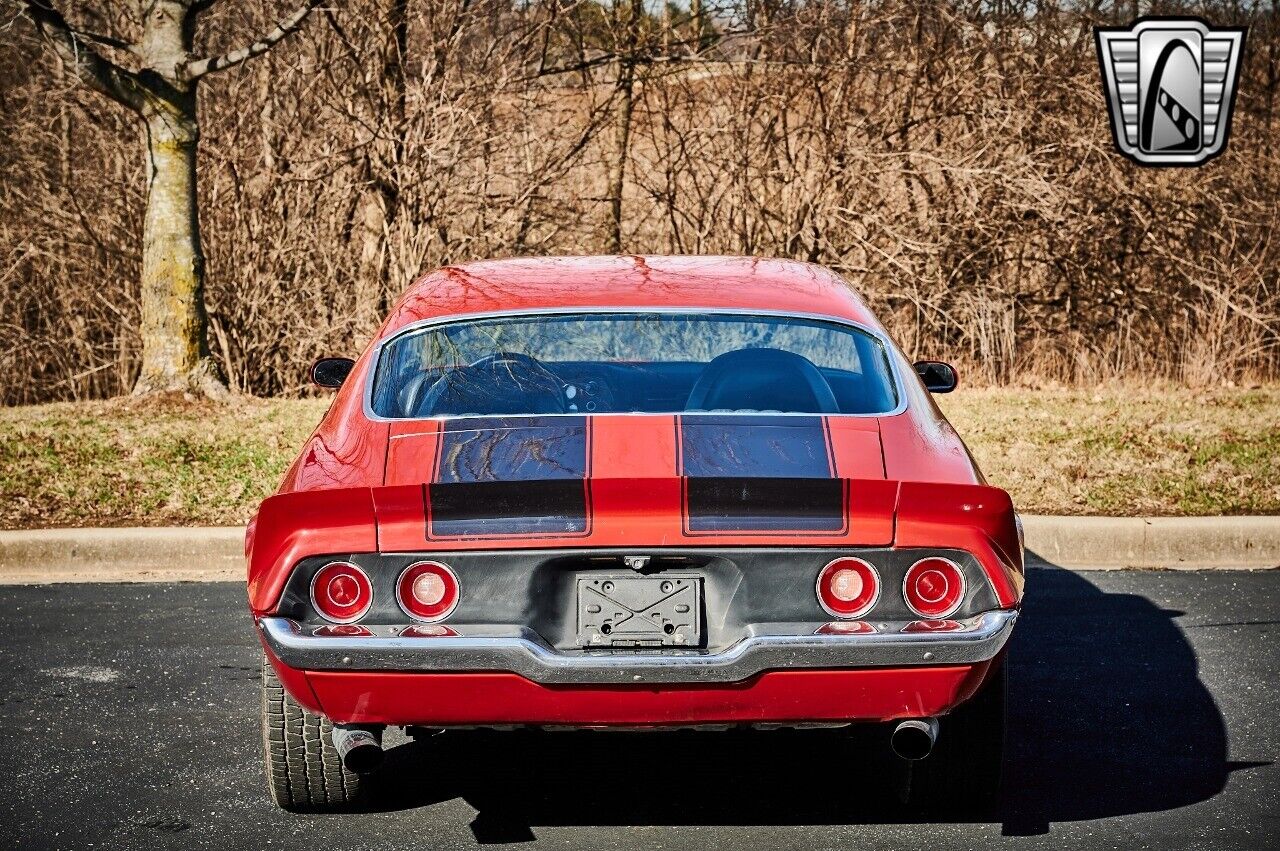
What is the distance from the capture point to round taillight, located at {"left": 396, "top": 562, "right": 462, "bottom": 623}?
11.3 ft

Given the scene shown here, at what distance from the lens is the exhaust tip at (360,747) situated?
3539 mm

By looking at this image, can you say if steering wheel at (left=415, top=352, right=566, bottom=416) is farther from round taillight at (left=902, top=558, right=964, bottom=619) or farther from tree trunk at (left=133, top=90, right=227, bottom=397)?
tree trunk at (left=133, top=90, right=227, bottom=397)

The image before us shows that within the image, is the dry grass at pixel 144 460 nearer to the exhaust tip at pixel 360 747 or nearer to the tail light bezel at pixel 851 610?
the exhaust tip at pixel 360 747

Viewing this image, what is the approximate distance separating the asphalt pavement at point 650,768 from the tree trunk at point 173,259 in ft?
20.0

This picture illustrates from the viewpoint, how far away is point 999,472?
8445mm

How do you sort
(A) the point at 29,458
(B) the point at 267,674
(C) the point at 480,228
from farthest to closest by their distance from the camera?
(C) the point at 480,228 < (A) the point at 29,458 < (B) the point at 267,674

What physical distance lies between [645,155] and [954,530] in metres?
10.8

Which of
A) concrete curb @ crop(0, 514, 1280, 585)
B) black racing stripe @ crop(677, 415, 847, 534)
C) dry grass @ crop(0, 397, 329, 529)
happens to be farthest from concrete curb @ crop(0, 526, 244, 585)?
black racing stripe @ crop(677, 415, 847, 534)

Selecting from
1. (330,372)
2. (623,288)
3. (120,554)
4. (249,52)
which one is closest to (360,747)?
(623,288)

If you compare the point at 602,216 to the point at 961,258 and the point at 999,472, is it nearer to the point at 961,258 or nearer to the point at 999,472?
the point at 961,258

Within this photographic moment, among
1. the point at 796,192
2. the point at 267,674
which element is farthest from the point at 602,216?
the point at 267,674

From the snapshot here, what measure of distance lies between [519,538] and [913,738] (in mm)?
1023

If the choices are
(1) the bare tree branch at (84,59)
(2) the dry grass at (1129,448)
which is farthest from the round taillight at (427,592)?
(1) the bare tree branch at (84,59)

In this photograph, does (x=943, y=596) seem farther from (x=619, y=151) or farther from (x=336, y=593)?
(x=619, y=151)
